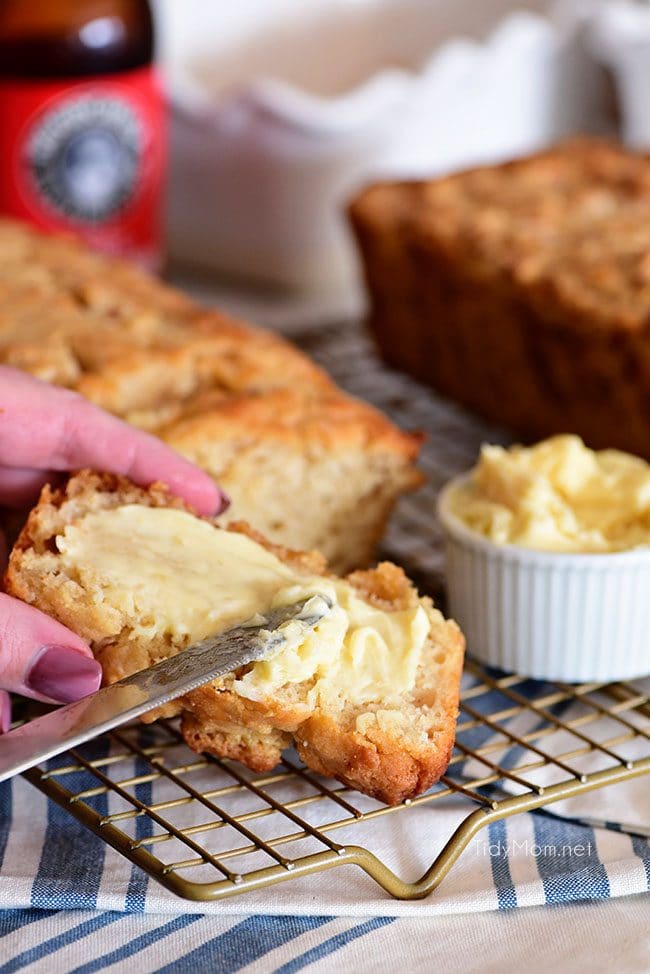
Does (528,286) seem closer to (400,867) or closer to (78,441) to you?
(78,441)

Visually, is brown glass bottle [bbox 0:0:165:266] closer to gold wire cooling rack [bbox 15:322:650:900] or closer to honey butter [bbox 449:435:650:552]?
honey butter [bbox 449:435:650:552]

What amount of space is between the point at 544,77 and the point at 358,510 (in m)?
2.43

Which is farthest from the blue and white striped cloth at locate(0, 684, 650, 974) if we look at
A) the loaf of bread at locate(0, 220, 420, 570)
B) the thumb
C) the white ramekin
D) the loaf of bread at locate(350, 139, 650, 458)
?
the loaf of bread at locate(350, 139, 650, 458)

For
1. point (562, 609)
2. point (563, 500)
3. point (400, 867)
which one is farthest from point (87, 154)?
point (400, 867)

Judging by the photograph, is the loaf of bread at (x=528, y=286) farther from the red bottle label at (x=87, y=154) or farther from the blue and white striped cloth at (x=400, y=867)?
the blue and white striped cloth at (x=400, y=867)

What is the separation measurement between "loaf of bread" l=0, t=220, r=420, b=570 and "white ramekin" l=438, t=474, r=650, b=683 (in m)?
0.27

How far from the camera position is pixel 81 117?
378cm

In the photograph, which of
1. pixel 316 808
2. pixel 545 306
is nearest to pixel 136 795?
pixel 316 808

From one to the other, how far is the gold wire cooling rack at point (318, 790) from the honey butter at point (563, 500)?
254 millimetres

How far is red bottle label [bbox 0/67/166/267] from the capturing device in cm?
374

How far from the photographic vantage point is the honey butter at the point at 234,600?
6.06 ft

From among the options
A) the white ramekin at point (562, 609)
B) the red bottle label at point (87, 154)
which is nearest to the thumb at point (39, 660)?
the white ramekin at point (562, 609)

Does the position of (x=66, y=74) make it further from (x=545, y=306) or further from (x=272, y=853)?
(x=272, y=853)

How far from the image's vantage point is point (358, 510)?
2.60 m
